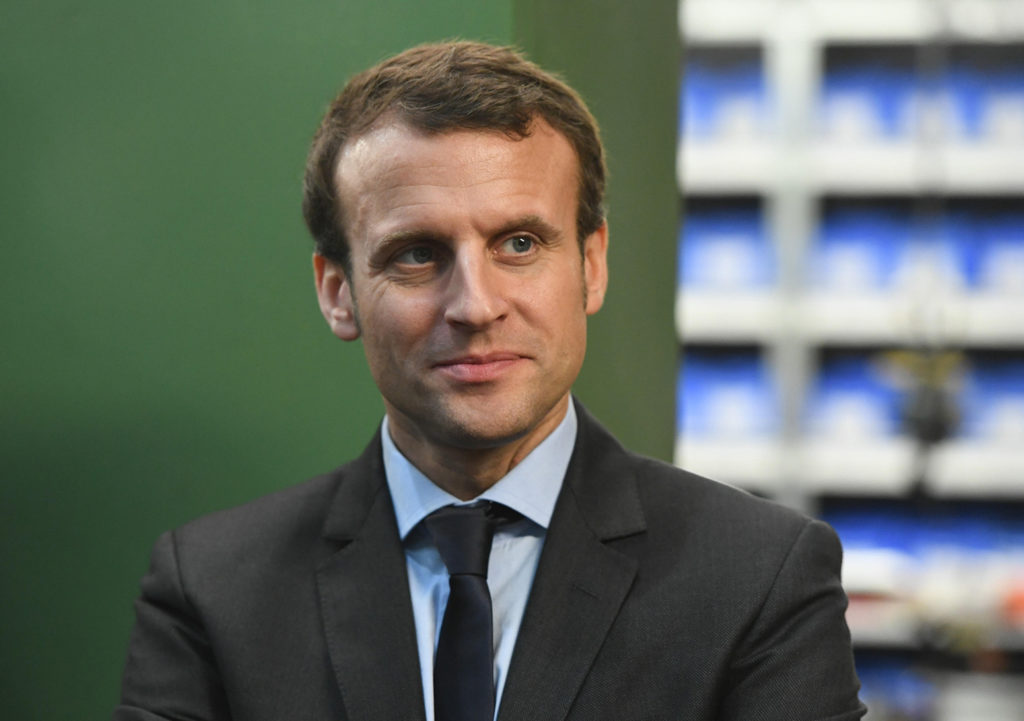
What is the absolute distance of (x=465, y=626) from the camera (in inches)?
47.7

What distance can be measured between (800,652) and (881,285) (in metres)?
4.66

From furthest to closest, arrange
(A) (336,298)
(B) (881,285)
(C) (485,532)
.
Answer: (B) (881,285) < (A) (336,298) < (C) (485,532)

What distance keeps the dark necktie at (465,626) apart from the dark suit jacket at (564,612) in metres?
0.03

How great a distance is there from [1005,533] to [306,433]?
4799mm

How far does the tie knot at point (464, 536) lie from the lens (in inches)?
48.8

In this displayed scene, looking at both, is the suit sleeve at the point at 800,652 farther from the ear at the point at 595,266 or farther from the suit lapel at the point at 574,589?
the ear at the point at 595,266

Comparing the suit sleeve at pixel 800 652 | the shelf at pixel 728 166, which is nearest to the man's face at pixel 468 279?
the suit sleeve at pixel 800 652

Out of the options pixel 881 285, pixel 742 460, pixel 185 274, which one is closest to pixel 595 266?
→ pixel 185 274

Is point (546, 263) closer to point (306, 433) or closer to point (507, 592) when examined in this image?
point (507, 592)

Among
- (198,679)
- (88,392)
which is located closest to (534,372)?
(198,679)

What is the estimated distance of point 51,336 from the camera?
67.6 inches

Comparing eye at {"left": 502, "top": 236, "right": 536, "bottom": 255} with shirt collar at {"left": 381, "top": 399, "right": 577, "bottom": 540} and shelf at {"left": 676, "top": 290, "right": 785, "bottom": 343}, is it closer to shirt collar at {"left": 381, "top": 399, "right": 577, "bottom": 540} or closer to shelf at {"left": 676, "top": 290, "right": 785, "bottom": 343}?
shirt collar at {"left": 381, "top": 399, "right": 577, "bottom": 540}

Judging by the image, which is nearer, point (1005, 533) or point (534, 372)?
point (534, 372)

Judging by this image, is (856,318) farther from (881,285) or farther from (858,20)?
(858,20)
